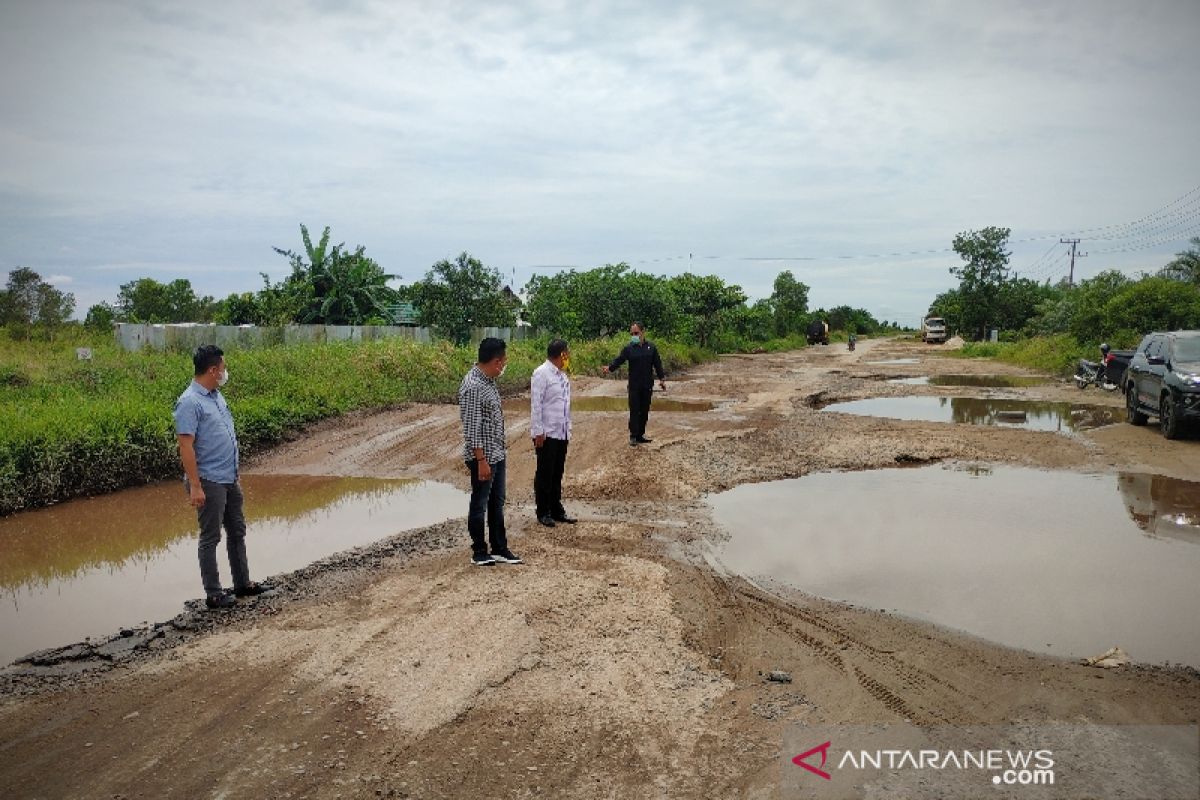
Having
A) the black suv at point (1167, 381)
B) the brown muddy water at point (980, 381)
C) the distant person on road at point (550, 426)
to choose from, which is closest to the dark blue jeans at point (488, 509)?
the distant person on road at point (550, 426)

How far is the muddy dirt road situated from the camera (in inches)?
136

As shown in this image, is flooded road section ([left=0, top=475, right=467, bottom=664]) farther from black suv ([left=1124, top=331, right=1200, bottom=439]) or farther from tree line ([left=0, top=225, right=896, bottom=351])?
tree line ([left=0, top=225, right=896, bottom=351])

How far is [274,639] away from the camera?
16.3 ft

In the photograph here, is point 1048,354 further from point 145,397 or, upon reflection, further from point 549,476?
point 145,397

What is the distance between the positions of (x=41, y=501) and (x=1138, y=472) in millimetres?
13745

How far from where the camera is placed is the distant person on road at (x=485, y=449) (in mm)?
6293

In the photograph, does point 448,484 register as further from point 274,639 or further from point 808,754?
point 808,754

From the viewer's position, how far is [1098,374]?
21.6m

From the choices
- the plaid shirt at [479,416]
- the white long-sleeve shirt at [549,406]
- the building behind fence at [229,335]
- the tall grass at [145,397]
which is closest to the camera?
the plaid shirt at [479,416]

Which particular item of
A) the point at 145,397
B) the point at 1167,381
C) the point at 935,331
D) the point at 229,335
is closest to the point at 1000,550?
the point at 1167,381

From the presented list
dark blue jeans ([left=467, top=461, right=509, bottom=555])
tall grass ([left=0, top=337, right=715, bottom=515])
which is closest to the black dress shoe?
dark blue jeans ([left=467, top=461, right=509, bottom=555])

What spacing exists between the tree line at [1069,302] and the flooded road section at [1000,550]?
20.2m

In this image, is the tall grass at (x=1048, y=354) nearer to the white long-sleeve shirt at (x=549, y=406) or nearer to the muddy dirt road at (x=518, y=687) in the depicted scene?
the white long-sleeve shirt at (x=549, y=406)

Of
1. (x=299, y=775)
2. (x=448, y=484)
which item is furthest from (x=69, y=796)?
(x=448, y=484)
